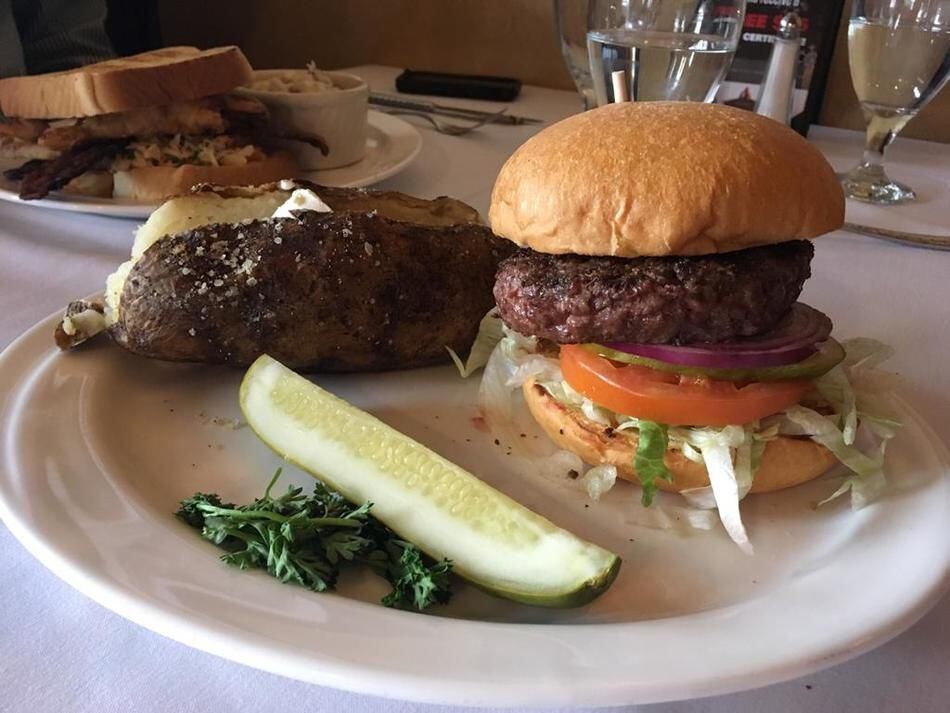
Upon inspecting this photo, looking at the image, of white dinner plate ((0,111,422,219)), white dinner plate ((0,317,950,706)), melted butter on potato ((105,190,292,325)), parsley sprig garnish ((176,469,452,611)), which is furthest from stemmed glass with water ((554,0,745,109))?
parsley sprig garnish ((176,469,452,611))

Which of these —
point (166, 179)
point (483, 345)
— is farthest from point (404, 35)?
point (483, 345)

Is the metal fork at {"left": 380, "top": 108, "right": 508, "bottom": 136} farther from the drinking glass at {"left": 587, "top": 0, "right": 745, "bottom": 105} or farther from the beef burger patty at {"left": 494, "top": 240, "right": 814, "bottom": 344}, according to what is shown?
the beef burger patty at {"left": 494, "top": 240, "right": 814, "bottom": 344}

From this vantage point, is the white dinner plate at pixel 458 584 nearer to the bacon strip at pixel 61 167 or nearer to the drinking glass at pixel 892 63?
the bacon strip at pixel 61 167

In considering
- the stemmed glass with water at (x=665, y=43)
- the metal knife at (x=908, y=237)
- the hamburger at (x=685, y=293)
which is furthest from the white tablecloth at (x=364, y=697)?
the stemmed glass with water at (x=665, y=43)

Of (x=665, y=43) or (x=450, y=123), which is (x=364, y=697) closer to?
(x=665, y=43)

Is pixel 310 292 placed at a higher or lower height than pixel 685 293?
lower
